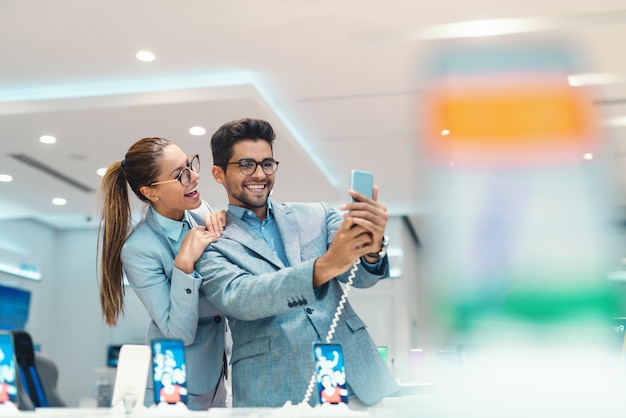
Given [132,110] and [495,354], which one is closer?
[495,354]

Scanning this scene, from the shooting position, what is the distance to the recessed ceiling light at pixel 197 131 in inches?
231

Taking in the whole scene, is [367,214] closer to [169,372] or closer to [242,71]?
[169,372]

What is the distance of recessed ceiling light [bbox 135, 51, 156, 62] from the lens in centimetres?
479

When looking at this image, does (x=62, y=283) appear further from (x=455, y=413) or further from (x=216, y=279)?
(x=455, y=413)

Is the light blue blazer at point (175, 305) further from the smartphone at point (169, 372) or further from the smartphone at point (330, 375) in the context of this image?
the smartphone at point (330, 375)

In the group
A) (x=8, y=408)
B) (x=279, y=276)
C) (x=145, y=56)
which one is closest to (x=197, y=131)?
(x=145, y=56)

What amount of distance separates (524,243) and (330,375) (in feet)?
1.47

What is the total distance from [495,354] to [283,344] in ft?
2.83

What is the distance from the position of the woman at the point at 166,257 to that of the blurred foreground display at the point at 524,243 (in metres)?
0.58

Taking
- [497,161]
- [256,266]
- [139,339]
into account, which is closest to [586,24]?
[497,161]

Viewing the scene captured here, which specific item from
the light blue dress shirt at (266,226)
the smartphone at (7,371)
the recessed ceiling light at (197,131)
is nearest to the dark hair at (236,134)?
the light blue dress shirt at (266,226)

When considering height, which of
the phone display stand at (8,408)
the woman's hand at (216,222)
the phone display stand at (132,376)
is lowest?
the phone display stand at (8,408)

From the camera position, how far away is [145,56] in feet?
15.9

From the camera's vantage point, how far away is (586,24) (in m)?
4.37
